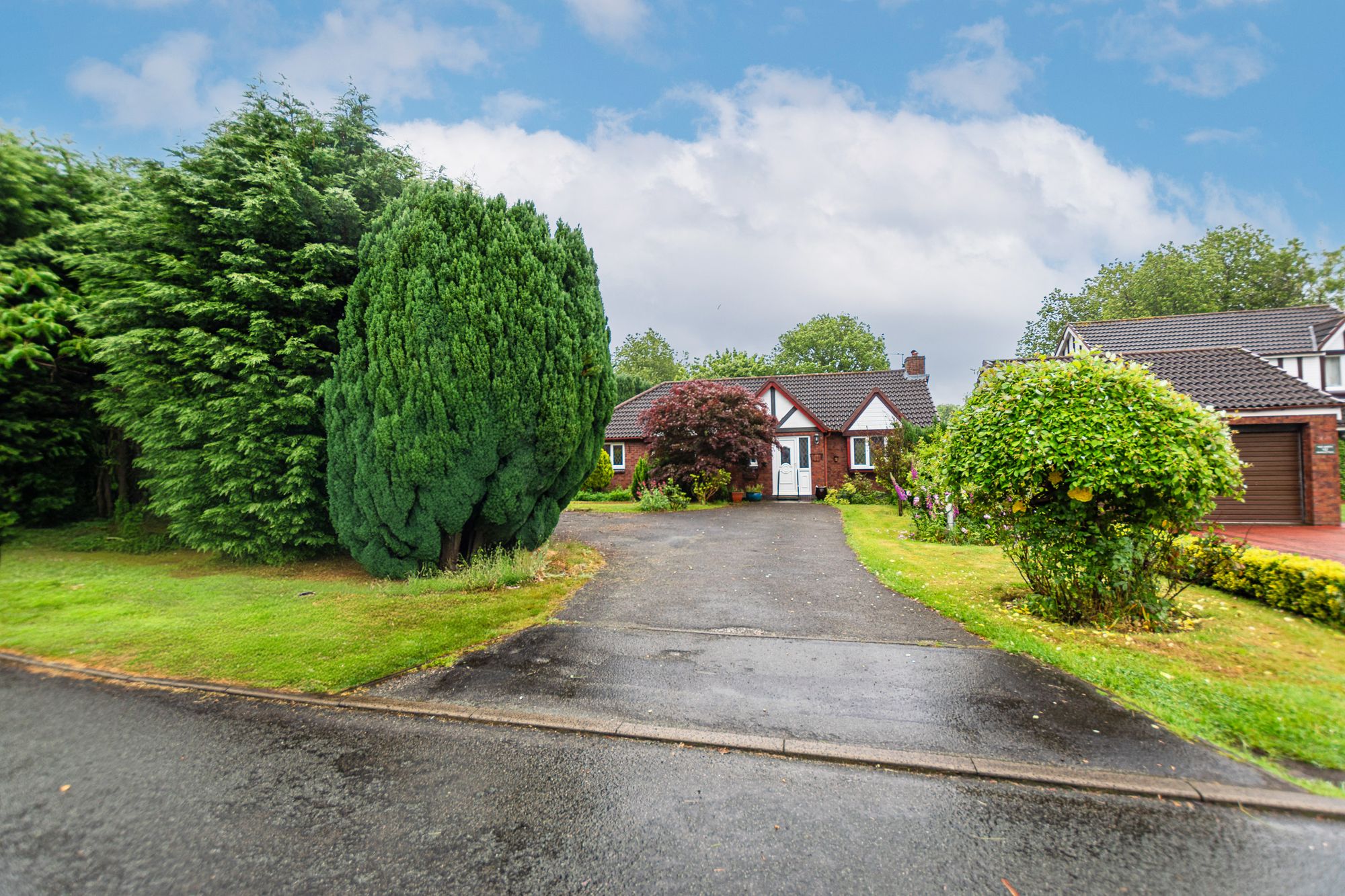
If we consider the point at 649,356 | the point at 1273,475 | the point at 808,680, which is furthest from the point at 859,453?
the point at 649,356

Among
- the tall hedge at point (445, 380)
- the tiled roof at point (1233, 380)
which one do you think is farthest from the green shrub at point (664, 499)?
the tall hedge at point (445, 380)

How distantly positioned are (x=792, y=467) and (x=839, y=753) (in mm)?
20104

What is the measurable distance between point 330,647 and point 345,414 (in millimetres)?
3330

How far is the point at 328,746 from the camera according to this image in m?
3.65

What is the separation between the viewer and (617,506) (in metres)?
20.5

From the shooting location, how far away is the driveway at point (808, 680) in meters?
3.67

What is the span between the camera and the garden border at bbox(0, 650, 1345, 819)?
119 inches

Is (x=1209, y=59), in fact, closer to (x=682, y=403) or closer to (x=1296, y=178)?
(x=1296, y=178)

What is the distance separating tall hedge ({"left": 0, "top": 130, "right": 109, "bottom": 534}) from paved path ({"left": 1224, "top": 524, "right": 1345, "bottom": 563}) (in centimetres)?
1814

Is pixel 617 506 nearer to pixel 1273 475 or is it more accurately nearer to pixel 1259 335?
pixel 1273 475

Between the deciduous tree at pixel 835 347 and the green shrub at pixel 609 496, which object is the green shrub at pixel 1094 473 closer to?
the green shrub at pixel 609 496

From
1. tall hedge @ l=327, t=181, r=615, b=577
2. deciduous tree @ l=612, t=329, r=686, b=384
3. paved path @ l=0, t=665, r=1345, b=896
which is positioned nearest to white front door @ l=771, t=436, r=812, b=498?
tall hedge @ l=327, t=181, r=615, b=577

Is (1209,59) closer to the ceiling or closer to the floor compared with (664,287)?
closer to the floor

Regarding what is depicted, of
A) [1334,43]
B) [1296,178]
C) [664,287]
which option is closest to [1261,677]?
[1334,43]
